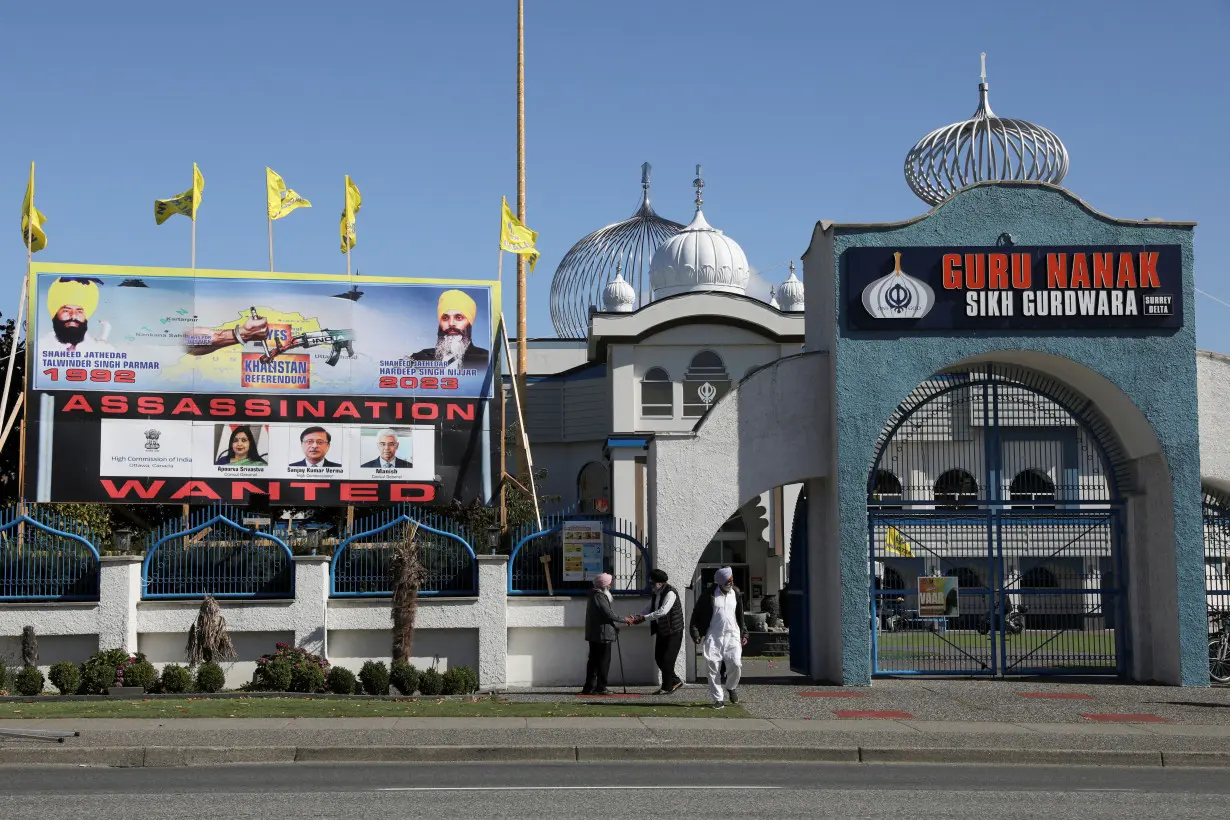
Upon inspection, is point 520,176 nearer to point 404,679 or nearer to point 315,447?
point 315,447

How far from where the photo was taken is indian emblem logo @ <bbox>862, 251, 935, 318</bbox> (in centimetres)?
2103

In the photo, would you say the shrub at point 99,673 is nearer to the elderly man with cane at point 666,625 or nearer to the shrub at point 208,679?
the shrub at point 208,679

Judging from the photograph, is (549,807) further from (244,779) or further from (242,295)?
(242,295)

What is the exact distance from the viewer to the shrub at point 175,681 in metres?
19.3

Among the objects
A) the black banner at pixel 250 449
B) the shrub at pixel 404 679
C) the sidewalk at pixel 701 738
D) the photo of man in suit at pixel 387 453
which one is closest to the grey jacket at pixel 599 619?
the sidewalk at pixel 701 738

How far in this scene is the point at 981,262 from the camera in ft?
69.1

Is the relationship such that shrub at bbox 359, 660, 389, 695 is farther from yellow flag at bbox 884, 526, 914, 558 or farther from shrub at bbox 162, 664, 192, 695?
yellow flag at bbox 884, 526, 914, 558

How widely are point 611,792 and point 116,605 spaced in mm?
11749

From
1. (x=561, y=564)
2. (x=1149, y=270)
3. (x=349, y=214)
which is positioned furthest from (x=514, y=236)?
(x=1149, y=270)

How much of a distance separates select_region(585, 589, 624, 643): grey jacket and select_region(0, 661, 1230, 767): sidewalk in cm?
158

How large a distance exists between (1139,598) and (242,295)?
16418 mm

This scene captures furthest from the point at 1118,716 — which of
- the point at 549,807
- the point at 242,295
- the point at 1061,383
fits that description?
the point at 242,295

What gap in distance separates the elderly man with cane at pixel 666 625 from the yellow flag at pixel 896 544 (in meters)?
3.77

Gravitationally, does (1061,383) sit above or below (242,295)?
below
